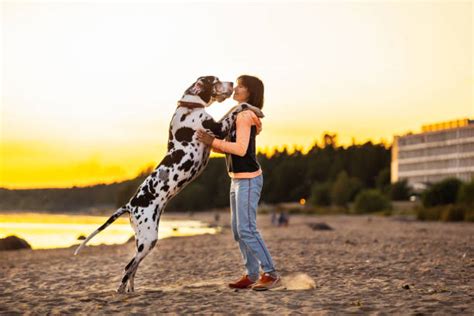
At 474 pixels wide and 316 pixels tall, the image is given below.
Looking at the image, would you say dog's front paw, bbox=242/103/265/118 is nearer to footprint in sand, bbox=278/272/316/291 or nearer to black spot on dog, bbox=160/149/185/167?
black spot on dog, bbox=160/149/185/167

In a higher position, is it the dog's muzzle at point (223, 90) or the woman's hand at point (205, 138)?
the dog's muzzle at point (223, 90)

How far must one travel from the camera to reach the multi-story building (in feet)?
460

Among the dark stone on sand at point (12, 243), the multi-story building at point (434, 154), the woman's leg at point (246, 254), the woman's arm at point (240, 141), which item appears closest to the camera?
the woman's arm at point (240, 141)

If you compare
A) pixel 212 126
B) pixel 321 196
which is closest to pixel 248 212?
pixel 212 126

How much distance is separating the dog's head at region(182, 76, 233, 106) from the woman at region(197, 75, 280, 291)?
0.43 feet

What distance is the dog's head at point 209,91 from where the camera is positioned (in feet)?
25.4

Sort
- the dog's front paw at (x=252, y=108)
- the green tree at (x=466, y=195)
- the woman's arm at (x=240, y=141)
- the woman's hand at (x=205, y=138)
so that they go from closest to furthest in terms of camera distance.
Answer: the woman's arm at (x=240, y=141) → the woman's hand at (x=205, y=138) → the dog's front paw at (x=252, y=108) → the green tree at (x=466, y=195)

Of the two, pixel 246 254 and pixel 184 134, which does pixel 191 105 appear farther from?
pixel 246 254

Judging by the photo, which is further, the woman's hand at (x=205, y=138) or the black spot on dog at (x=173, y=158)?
the black spot on dog at (x=173, y=158)

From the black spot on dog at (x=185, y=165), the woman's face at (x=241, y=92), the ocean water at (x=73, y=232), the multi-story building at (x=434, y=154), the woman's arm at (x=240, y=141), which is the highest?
the multi-story building at (x=434, y=154)

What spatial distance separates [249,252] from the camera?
7781 millimetres

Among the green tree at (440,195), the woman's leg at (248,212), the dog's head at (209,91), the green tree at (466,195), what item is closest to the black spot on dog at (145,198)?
the woman's leg at (248,212)

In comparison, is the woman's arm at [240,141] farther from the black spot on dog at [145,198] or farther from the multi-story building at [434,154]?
the multi-story building at [434,154]

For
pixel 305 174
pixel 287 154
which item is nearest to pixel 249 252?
pixel 305 174
